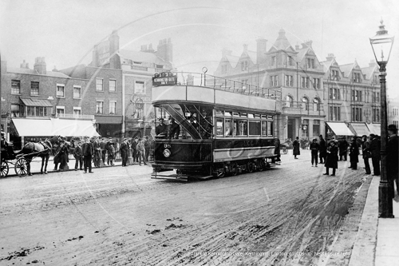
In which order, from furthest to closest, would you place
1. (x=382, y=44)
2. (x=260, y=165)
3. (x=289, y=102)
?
1. (x=289, y=102)
2. (x=260, y=165)
3. (x=382, y=44)

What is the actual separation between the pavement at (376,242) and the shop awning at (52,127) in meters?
25.0

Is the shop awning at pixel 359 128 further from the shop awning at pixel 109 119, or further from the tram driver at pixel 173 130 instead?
the shop awning at pixel 109 119

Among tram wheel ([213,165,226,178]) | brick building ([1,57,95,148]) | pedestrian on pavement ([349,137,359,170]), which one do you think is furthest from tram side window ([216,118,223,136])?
brick building ([1,57,95,148])

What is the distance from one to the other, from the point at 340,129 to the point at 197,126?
1596cm

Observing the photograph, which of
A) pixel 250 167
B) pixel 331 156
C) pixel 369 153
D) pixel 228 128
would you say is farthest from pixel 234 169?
pixel 369 153

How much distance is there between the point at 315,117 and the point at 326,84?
24.4 ft

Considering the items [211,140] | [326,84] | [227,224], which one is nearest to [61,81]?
[211,140]

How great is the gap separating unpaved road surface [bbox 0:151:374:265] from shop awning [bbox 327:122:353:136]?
45.5 feet

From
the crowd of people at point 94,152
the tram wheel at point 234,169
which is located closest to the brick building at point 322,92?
the tram wheel at point 234,169

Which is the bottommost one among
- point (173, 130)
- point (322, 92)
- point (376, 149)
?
point (376, 149)

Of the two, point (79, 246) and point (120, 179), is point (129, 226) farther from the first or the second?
point (120, 179)

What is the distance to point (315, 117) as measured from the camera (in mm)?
29859

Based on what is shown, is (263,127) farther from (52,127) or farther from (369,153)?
(52,127)

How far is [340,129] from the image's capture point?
25094 millimetres
